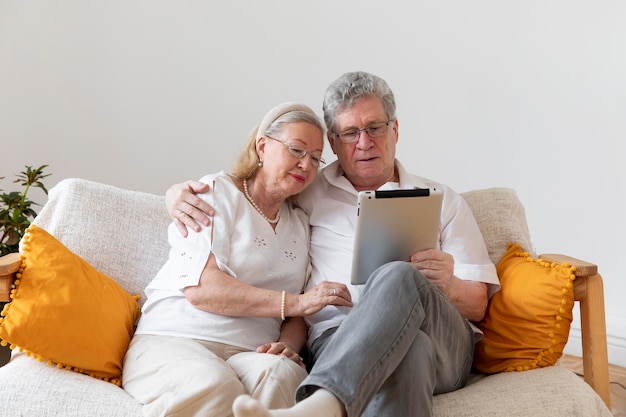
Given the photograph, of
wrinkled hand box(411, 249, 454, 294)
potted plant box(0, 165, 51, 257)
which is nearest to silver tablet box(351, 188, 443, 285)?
wrinkled hand box(411, 249, 454, 294)

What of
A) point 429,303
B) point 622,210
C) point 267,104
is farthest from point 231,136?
point 429,303

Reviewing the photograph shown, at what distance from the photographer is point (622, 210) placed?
3221 millimetres

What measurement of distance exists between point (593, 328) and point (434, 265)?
0.44 m

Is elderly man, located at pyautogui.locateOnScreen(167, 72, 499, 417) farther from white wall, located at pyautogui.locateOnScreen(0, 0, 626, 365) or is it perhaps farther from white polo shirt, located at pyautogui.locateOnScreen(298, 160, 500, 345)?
white wall, located at pyautogui.locateOnScreen(0, 0, 626, 365)

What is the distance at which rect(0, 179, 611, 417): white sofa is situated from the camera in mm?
1675

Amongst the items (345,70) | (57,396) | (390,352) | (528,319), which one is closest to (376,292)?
(390,352)

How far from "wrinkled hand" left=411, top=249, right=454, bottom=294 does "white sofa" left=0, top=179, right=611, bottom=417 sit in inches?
10.8

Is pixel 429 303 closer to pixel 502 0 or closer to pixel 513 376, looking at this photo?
pixel 513 376

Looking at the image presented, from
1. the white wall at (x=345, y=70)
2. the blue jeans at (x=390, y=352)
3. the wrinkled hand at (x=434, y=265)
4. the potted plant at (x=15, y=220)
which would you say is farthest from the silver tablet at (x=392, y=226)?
the white wall at (x=345, y=70)

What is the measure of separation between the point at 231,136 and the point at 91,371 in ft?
6.48

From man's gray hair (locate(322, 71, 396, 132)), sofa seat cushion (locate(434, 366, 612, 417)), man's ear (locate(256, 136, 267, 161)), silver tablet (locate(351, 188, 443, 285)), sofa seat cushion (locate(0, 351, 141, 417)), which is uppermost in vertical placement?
man's gray hair (locate(322, 71, 396, 132))

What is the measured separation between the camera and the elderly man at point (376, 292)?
1.54 m

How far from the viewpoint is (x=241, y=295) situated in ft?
6.18

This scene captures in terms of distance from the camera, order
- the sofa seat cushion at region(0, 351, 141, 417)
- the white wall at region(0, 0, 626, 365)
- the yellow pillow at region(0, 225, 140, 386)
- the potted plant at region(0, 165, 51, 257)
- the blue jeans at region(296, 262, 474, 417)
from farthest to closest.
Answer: the white wall at region(0, 0, 626, 365) → the potted plant at region(0, 165, 51, 257) → the yellow pillow at region(0, 225, 140, 386) → the sofa seat cushion at region(0, 351, 141, 417) → the blue jeans at region(296, 262, 474, 417)
